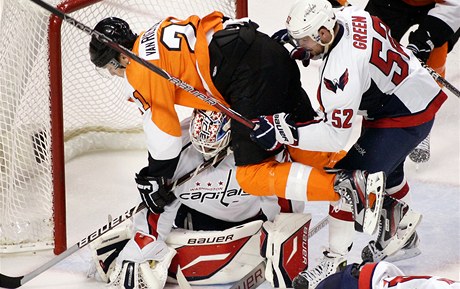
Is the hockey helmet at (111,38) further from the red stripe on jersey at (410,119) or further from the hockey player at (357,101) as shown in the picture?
the red stripe on jersey at (410,119)

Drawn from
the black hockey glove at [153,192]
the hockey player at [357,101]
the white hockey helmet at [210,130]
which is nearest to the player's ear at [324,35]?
the hockey player at [357,101]

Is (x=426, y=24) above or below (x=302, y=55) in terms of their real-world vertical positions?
below

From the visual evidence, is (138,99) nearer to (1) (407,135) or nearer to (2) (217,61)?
(2) (217,61)

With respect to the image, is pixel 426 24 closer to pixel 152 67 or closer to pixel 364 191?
pixel 364 191

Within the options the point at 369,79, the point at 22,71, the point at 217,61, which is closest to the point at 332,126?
the point at 369,79

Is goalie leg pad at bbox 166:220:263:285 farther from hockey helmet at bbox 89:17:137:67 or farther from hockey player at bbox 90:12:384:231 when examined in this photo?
hockey helmet at bbox 89:17:137:67

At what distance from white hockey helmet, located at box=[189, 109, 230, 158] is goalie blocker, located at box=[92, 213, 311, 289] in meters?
0.33

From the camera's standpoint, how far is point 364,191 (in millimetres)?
3631

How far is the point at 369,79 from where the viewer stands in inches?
141

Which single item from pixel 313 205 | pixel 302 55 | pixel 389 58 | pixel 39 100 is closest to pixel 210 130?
pixel 302 55

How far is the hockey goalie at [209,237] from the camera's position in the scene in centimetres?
386

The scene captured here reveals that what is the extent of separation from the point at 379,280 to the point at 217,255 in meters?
1.30

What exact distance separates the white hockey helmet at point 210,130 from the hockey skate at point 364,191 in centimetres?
43

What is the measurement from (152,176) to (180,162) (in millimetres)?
202
